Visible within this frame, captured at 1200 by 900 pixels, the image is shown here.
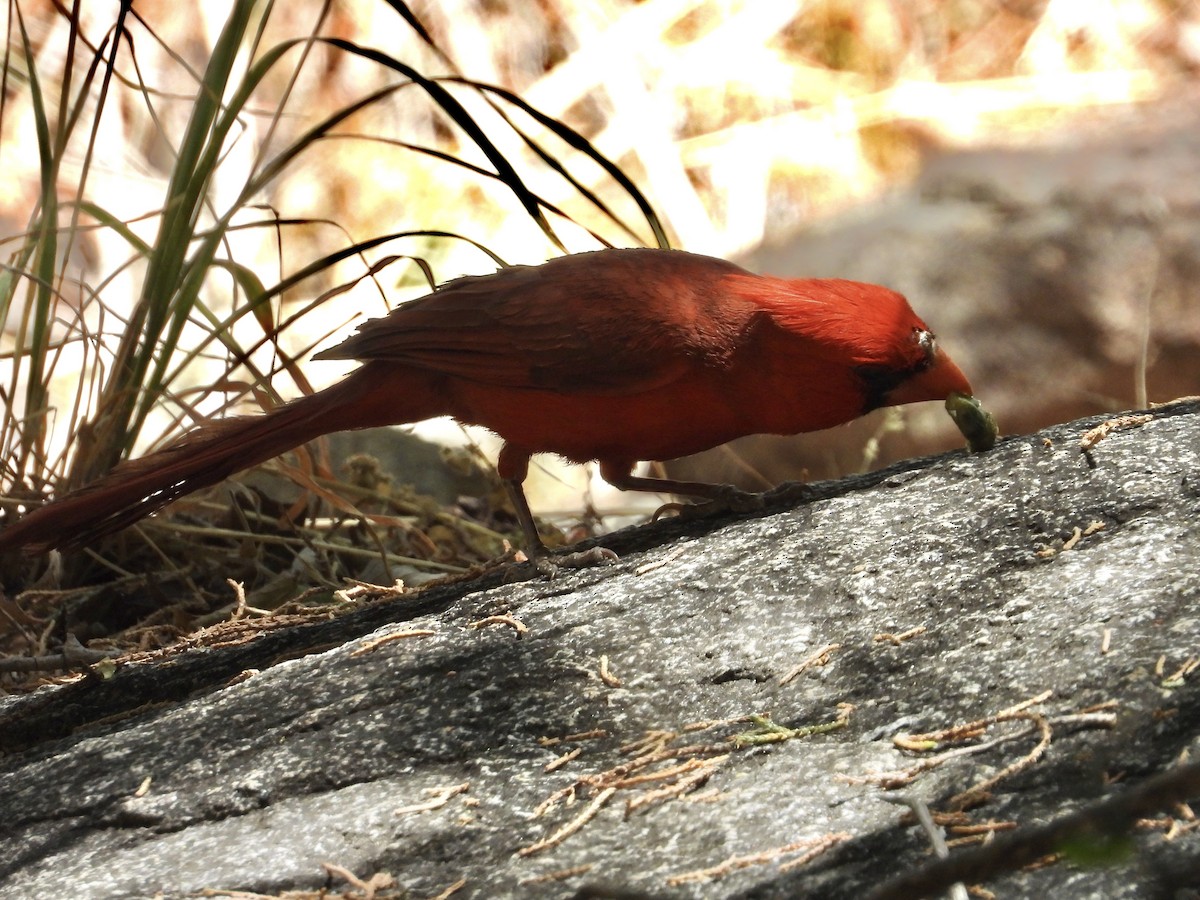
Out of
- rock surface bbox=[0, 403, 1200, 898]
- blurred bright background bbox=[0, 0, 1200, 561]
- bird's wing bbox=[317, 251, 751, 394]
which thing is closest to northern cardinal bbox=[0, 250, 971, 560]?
bird's wing bbox=[317, 251, 751, 394]

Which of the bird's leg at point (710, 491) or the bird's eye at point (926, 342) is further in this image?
the bird's leg at point (710, 491)

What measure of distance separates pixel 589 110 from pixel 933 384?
5.61 metres

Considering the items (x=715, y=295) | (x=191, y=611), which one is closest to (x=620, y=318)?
(x=715, y=295)

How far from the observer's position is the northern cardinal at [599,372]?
122 inches

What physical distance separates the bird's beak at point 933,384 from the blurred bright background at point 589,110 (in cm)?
449

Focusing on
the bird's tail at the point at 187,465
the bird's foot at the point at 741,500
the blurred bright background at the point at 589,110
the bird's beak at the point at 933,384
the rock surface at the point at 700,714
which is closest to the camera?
the rock surface at the point at 700,714

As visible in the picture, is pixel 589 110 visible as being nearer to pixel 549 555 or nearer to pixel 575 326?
pixel 575 326

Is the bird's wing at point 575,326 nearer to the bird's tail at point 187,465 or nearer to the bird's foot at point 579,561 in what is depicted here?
the bird's tail at point 187,465

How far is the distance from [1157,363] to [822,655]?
3.60 metres

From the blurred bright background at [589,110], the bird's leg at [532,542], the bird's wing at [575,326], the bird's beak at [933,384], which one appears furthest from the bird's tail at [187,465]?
the blurred bright background at [589,110]

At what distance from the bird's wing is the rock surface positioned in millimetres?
462

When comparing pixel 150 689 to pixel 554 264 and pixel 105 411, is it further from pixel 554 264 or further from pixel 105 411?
pixel 554 264

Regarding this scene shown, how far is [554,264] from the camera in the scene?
11.2 feet

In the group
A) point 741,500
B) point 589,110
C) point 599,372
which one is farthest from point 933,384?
point 589,110
